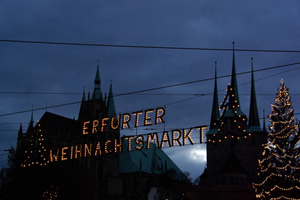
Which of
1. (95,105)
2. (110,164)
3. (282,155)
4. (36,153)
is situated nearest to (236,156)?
(110,164)

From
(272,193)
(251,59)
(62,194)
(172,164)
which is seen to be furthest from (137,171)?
(272,193)

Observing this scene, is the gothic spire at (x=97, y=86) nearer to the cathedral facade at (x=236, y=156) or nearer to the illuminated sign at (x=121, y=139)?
the cathedral facade at (x=236, y=156)

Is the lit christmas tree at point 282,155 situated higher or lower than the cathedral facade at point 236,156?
lower

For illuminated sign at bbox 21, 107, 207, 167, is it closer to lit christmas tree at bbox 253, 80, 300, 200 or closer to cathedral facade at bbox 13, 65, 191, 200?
lit christmas tree at bbox 253, 80, 300, 200

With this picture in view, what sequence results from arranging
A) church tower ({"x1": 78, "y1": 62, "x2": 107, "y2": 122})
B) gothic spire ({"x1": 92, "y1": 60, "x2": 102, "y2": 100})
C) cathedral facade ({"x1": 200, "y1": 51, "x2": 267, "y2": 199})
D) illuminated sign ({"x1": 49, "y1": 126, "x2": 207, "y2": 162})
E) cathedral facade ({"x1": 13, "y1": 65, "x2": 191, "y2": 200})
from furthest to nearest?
gothic spire ({"x1": 92, "y1": 60, "x2": 102, "y2": 100}), church tower ({"x1": 78, "y1": 62, "x2": 107, "y2": 122}), cathedral facade ({"x1": 200, "y1": 51, "x2": 267, "y2": 199}), cathedral facade ({"x1": 13, "y1": 65, "x2": 191, "y2": 200}), illuminated sign ({"x1": 49, "y1": 126, "x2": 207, "y2": 162})

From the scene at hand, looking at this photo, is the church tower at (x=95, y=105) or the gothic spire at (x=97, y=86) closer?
the church tower at (x=95, y=105)

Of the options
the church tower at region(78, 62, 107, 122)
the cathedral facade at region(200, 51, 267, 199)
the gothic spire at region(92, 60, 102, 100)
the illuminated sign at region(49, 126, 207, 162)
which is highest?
the gothic spire at region(92, 60, 102, 100)

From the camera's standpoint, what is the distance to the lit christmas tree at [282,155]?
32.0 metres

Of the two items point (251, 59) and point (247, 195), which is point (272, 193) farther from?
point (251, 59)

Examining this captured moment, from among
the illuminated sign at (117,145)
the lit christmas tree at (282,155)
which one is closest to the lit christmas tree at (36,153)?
the illuminated sign at (117,145)

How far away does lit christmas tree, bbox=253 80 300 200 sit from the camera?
31953mm

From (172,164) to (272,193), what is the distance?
76.6 m

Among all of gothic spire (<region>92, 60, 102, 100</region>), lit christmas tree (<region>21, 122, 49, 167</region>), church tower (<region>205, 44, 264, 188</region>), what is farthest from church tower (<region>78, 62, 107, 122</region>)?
lit christmas tree (<region>21, 122, 49, 167</region>)

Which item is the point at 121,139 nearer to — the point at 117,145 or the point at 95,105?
the point at 117,145
